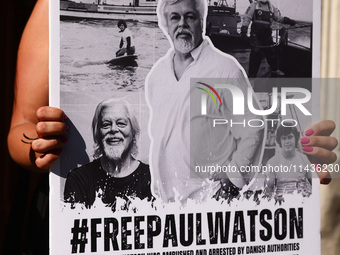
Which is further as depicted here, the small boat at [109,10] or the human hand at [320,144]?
the human hand at [320,144]

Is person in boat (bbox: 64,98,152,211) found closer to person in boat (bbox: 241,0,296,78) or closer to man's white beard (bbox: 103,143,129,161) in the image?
man's white beard (bbox: 103,143,129,161)

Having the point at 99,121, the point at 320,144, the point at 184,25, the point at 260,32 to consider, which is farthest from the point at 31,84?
the point at 320,144

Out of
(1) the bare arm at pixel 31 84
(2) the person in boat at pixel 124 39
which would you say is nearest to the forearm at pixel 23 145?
(1) the bare arm at pixel 31 84

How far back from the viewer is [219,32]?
0.83m

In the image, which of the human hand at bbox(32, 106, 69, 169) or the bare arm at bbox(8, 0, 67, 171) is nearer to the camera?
the human hand at bbox(32, 106, 69, 169)

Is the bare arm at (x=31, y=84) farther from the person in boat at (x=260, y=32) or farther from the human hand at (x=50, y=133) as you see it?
the person in boat at (x=260, y=32)

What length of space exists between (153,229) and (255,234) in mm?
187

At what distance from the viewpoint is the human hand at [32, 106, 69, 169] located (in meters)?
0.75

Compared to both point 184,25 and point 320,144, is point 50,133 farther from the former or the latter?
point 320,144

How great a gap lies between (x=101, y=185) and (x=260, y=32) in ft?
1.24

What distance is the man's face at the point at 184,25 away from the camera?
805 mm

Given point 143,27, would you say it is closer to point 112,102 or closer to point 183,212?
point 112,102

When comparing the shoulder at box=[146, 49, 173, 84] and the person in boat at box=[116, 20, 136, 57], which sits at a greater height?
the person in boat at box=[116, 20, 136, 57]

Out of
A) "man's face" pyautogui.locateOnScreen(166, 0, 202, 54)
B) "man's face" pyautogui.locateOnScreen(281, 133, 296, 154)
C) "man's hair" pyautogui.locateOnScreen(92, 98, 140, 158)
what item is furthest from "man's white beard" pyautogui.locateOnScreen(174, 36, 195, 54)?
"man's face" pyautogui.locateOnScreen(281, 133, 296, 154)
